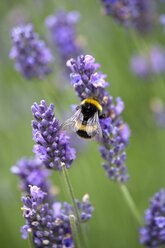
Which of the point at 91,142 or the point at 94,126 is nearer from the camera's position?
the point at 94,126

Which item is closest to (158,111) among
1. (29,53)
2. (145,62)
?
(145,62)

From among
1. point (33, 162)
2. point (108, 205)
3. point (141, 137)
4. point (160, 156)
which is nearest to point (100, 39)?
point (141, 137)

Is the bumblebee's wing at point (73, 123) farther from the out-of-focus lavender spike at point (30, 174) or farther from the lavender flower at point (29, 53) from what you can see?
the lavender flower at point (29, 53)

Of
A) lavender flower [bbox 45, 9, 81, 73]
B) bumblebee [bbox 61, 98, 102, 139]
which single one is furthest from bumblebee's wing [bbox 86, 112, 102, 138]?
lavender flower [bbox 45, 9, 81, 73]

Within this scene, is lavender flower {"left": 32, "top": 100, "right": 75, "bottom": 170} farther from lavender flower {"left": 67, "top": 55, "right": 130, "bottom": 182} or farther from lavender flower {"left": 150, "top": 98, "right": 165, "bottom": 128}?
lavender flower {"left": 150, "top": 98, "right": 165, "bottom": 128}

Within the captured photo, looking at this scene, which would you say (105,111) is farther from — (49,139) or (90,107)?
(49,139)

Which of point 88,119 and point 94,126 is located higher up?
point 88,119
